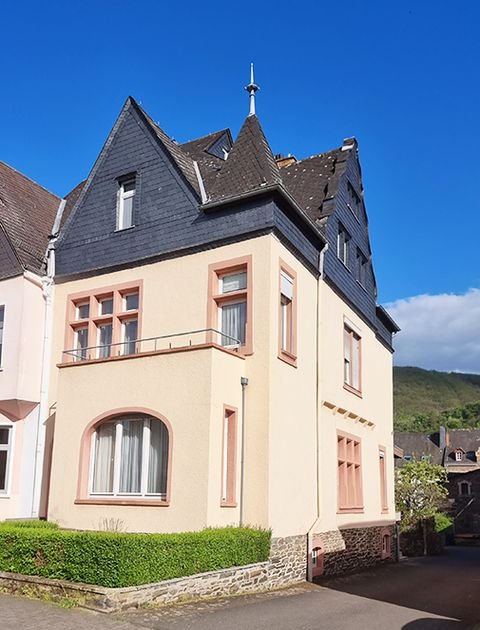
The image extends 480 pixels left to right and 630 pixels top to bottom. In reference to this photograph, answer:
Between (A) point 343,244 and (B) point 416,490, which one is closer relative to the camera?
(A) point 343,244

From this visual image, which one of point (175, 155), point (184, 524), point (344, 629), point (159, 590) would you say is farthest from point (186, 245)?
point (344, 629)

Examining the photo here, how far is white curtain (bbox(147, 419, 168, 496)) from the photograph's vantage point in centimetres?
1453

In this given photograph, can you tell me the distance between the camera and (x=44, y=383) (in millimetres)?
17859

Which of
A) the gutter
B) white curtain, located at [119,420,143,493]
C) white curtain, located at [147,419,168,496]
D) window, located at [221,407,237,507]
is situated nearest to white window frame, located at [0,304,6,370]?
white curtain, located at [119,420,143,493]

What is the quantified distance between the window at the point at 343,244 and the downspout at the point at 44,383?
8.18m

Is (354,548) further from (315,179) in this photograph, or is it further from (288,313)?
(315,179)

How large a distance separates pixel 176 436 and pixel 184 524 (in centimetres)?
174

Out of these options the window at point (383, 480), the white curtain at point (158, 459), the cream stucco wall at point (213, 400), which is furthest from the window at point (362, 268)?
the white curtain at point (158, 459)

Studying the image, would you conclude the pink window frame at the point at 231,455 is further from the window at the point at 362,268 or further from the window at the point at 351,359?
the window at the point at 362,268

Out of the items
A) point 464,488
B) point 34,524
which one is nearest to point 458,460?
point 464,488

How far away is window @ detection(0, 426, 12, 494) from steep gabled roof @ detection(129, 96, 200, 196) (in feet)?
25.6

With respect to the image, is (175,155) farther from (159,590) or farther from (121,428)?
(159,590)

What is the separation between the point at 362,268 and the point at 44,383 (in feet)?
36.5

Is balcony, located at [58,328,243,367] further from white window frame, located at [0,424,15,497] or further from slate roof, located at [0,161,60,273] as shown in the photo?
slate roof, located at [0,161,60,273]
